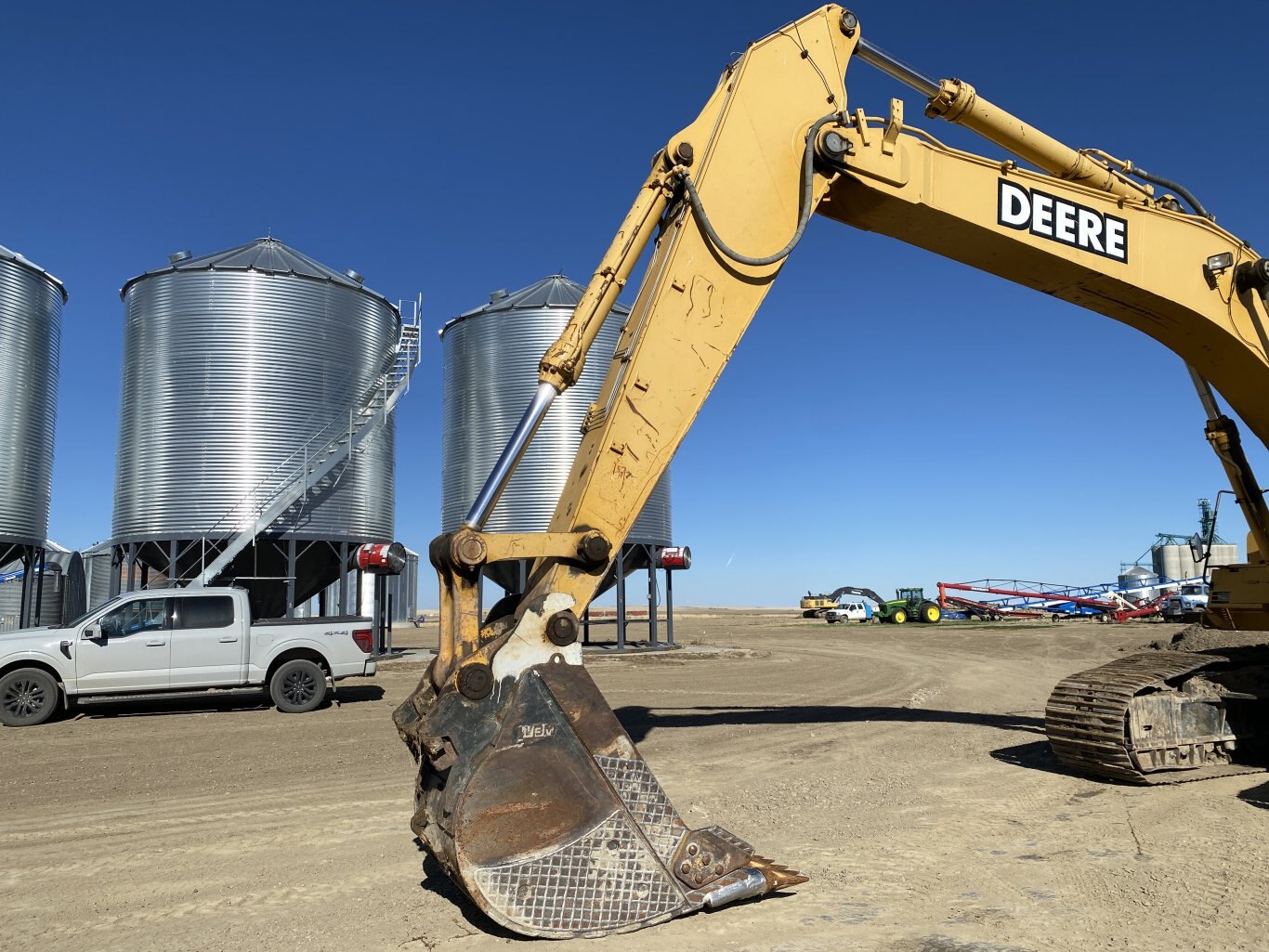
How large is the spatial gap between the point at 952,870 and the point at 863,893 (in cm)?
80

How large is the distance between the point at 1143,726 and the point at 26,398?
25422mm

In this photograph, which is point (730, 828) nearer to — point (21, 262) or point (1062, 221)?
point (1062, 221)

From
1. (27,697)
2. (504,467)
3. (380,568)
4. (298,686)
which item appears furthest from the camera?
(380,568)

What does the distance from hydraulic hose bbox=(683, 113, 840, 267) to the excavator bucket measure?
3105 millimetres

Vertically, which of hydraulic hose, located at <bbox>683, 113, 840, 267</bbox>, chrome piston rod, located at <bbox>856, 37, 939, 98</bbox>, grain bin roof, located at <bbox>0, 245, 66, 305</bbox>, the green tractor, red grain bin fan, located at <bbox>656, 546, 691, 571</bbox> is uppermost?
grain bin roof, located at <bbox>0, 245, 66, 305</bbox>

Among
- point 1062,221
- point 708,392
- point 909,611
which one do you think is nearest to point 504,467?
point 708,392

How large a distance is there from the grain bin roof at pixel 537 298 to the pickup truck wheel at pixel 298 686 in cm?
1459

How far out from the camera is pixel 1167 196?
858 centimetres

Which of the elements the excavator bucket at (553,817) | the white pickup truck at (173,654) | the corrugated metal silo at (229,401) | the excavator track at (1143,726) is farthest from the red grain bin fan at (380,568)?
the excavator bucket at (553,817)

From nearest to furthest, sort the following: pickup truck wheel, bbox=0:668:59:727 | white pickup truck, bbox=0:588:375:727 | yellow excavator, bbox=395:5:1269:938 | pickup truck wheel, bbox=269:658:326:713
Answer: yellow excavator, bbox=395:5:1269:938
pickup truck wheel, bbox=0:668:59:727
white pickup truck, bbox=0:588:375:727
pickup truck wheel, bbox=269:658:326:713

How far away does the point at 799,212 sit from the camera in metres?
6.60

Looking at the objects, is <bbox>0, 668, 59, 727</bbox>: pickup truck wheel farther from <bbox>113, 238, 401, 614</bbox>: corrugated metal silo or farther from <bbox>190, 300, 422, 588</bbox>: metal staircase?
<bbox>113, 238, 401, 614</bbox>: corrugated metal silo

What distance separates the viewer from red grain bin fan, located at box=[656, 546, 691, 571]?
28156 mm

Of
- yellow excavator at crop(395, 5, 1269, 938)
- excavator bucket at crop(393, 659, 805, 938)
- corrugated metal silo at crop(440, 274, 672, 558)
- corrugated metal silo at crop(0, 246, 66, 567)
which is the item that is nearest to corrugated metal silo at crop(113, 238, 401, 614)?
corrugated metal silo at crop(0, 246, 66, 567)
